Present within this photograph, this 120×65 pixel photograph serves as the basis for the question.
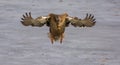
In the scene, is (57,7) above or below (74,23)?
below

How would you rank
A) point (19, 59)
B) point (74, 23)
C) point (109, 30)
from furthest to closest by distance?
point (109, 30)
point (19, 59)
point (74, 23)

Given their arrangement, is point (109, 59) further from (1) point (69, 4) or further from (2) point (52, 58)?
(1) point (69, 4)

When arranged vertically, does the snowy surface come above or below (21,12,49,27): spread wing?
below

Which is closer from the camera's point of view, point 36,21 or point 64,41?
point 36,21

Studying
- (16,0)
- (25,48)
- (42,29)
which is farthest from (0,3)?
(25,48)

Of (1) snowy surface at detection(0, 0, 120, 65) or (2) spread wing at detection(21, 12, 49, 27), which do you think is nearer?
(2) spread wing at detection(21, 12, 49, 27)

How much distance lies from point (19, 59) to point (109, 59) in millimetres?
3316

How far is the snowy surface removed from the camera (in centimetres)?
1908

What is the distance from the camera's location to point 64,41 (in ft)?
72.5

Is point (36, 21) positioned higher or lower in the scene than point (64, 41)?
higher

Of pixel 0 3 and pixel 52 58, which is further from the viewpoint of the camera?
pixel 0 3

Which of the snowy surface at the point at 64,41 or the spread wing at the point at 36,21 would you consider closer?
the spread wing at the point at 36,21

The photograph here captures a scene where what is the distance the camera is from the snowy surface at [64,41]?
751 inches

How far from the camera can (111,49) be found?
819 inches
